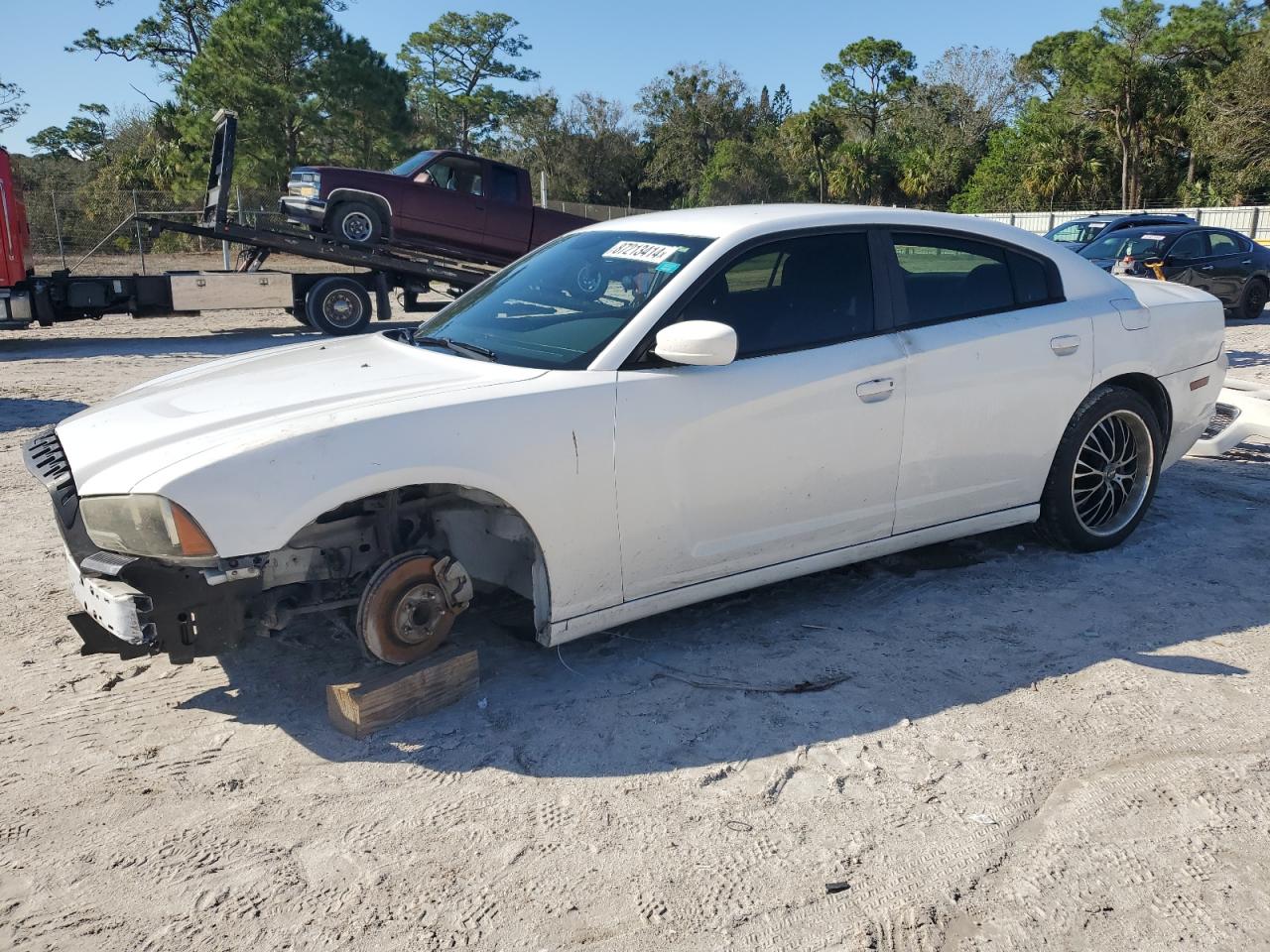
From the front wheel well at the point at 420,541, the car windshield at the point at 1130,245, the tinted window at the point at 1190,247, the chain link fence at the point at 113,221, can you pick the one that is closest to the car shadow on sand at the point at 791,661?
the front wheel well at the point at 420,541

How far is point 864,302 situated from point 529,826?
247 cm

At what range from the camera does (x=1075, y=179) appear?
143 feet

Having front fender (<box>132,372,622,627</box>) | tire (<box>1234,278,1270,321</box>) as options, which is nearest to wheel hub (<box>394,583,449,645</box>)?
front fender (<box>132,372,622,627</box>)

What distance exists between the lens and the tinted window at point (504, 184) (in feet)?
51.5

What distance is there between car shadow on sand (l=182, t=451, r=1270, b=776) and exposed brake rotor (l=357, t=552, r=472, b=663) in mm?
222

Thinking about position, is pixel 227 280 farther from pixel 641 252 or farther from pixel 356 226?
pixel 641 252

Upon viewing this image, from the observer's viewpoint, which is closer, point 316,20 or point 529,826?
point 529,826

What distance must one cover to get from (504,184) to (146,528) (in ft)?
44.2

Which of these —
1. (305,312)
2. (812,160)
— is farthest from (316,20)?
(812,160)

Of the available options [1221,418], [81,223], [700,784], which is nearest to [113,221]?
[81,223]

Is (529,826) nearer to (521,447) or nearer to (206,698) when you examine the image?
(521,447)

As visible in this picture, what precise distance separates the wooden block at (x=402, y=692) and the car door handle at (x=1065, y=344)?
285 cm

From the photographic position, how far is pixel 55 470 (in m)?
3.55

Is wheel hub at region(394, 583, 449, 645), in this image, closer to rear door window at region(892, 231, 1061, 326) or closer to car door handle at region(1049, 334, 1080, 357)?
rear door window at region(892, 231, 1061, 326)
